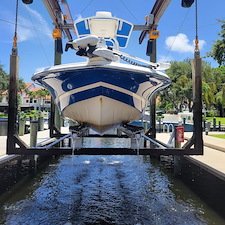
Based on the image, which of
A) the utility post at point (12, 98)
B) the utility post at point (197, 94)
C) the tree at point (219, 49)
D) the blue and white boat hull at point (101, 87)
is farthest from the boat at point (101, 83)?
the tree at point (219, 49)

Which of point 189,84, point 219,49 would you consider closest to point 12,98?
point 219,49

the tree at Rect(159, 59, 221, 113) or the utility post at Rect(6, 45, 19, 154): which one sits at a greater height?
the tree at Rect(159, 59, 221, 113)

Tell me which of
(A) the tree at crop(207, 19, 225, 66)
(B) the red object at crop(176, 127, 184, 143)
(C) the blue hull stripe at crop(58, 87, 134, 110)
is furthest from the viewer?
(A) the tree at crop(207, 19, 225, 66)

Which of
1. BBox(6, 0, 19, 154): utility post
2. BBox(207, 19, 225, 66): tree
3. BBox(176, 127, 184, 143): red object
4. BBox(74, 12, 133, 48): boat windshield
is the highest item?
BBox(207, 19, 225, 66): tree

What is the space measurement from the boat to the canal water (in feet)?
4.84

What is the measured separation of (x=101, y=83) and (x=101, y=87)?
3.1 inches

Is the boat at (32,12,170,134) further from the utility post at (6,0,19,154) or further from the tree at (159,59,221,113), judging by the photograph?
the tree at (159,59,221,113)

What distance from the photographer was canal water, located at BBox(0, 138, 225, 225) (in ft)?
12.9

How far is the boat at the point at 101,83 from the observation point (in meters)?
4.16

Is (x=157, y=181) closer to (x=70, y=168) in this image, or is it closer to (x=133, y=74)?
(x=70, y=168)

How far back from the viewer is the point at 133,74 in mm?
4258

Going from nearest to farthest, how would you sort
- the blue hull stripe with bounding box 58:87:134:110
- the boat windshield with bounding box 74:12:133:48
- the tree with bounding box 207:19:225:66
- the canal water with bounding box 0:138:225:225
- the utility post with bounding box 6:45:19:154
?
the canal water with bounding box 0:138:225:225 → the utility post with bounding box 6:45:19:154 → the blue hull stripe with bounding box 58:87:134:110 → the boat windshield with bounding box 74:12:133:48 → the tree with bounding box 207:19:225:66

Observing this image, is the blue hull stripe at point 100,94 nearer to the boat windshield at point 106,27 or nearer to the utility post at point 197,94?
the utility post at point 197,94

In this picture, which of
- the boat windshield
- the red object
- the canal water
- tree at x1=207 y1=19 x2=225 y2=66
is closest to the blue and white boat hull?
the red object
